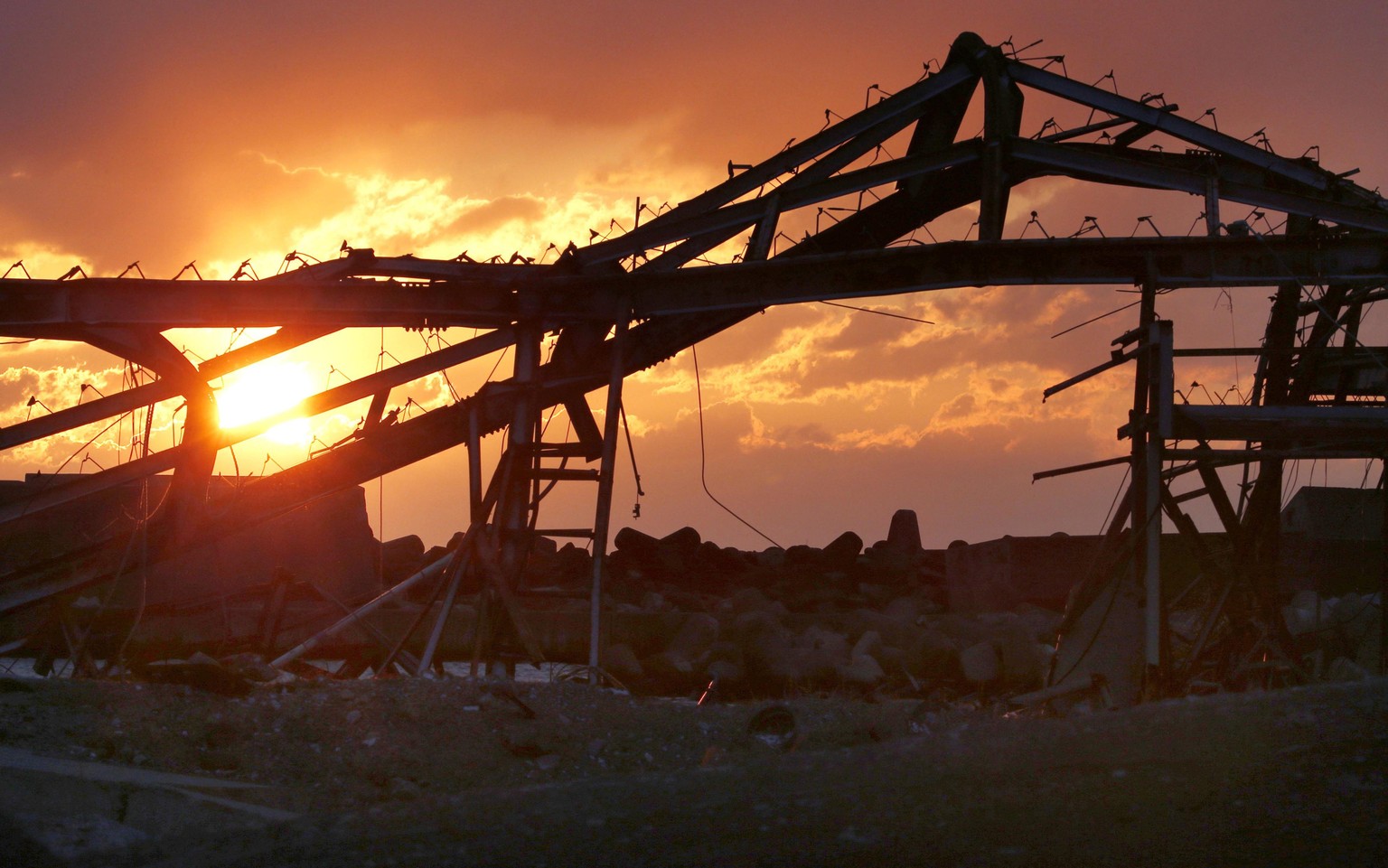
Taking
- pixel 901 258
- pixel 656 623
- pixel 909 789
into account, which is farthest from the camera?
pixel 656 623

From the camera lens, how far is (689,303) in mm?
14117

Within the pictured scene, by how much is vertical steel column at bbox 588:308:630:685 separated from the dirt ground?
349cm

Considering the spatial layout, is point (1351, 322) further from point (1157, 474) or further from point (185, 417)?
point (185, 417)

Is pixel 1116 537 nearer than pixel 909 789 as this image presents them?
No

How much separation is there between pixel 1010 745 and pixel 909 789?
0.91 meters

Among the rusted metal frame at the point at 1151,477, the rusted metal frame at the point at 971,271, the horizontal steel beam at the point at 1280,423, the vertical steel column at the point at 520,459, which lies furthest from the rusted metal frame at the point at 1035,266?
the horizontal steel beam at the point at 1280,423

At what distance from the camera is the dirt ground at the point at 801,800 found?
564cm

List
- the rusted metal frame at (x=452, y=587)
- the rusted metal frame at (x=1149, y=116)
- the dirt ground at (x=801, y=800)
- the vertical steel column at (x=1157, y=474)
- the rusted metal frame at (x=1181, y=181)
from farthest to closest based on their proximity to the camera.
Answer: the rusted metal frame at (x=1149, y=116) → the rusted metal frame at (x=1181, y=181) → the rusted metal frame at (x=452, y=587) → the vertical steel column at (x=1157, y=474) → the dirt ground at (x=801, y=800)

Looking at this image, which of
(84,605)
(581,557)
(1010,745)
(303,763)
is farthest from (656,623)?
(1010,745)

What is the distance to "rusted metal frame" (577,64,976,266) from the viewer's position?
14.4 metres

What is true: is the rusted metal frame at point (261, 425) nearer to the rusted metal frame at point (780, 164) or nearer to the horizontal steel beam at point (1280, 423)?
the rusted metal frame at point (780, 164)

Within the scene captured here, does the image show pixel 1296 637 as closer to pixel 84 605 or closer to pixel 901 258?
pixel 901 258

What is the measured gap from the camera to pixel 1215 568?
1287cm

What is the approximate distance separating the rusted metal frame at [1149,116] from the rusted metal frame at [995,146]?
271 millimetres
